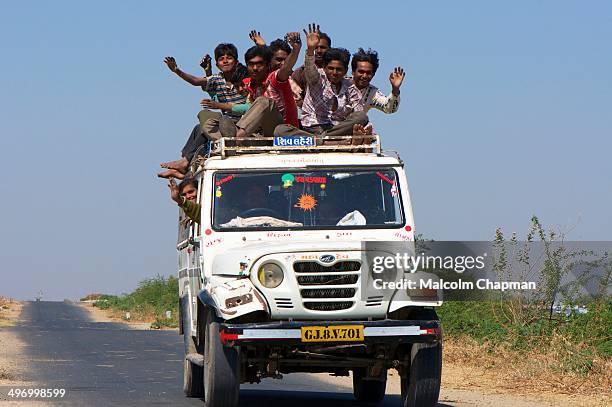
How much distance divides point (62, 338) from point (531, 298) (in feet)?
43.4

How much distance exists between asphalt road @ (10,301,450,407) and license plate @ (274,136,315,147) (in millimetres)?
3034

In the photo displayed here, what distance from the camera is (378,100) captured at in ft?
47.8

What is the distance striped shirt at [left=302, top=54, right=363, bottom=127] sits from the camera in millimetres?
14359

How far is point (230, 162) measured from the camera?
13.1 metres

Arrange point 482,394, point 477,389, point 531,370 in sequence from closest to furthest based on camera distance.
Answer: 1. point 482,394
2. point 477,389
3. point 531,370

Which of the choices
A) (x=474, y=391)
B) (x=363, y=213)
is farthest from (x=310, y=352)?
(x=474, y=391)

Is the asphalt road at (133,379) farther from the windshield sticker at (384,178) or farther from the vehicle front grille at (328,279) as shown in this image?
the windshield sticker at (384,178)

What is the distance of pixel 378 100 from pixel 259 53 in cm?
147

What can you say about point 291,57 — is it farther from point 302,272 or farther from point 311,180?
point 302,272

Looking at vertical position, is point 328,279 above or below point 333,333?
above

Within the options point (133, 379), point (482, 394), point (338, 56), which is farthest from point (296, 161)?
point (133, 379)

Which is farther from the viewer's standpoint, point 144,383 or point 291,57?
point 144,383

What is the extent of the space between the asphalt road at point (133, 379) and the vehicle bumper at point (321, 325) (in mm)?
2723

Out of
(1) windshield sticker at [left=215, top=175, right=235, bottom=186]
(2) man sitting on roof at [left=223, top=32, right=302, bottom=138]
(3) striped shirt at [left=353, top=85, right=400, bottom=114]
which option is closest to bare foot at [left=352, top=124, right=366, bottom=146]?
(2) man sitting on roof at [left=223, top=32, right=302, bottom=138]
